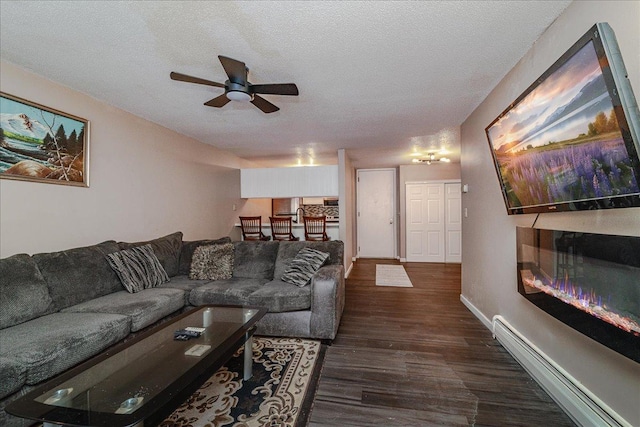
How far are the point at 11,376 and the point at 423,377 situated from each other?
2.33 m

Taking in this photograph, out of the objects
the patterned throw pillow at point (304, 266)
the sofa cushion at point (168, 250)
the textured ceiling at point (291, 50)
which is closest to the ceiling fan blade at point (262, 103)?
the textured ceiling at point (291, 50)

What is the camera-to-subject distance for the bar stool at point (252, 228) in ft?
16.4

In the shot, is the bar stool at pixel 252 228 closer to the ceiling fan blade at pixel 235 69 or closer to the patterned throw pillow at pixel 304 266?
the patterned throw pillow at pixel 304 266

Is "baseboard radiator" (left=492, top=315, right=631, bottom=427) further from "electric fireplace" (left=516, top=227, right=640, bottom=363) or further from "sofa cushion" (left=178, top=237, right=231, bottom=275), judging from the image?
"sofa cushion" (left=178, top=237, right=231, bottom=275)

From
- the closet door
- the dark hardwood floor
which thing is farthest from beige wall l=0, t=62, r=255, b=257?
the closet door

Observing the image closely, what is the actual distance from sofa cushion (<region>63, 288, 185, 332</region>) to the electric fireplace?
2756mm

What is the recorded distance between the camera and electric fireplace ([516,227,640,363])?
1.08m

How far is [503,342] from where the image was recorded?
7.40 ft

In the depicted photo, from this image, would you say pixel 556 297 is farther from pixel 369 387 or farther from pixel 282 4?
pixel 282 4

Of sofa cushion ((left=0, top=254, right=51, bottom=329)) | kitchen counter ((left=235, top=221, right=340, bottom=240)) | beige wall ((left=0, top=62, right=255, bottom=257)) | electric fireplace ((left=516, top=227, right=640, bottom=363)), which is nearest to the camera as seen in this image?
electric fireplace ((left=516, top=227, right=640, bottom=363))

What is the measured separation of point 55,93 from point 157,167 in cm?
118

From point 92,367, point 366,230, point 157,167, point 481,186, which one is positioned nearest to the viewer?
point 92,367

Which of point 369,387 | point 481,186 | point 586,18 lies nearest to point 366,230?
point 481,186

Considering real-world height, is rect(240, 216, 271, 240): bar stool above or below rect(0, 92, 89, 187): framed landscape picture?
below
